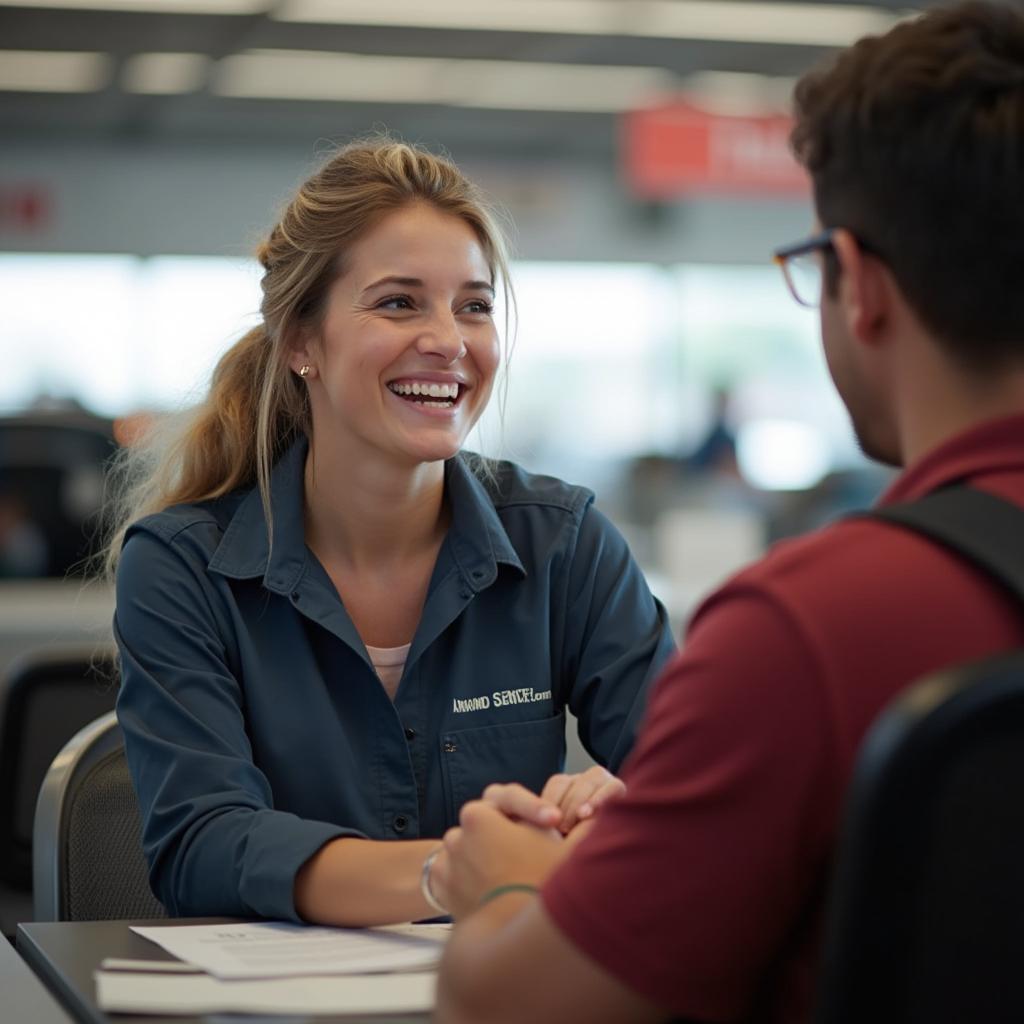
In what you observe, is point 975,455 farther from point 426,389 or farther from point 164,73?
point 164,73

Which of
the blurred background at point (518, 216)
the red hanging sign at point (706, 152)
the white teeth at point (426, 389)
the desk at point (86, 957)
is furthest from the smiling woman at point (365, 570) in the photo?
the red hanging sign at point (706, 152)

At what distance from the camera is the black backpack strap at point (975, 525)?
0.73m

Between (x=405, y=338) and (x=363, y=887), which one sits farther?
(x=405, y=338)

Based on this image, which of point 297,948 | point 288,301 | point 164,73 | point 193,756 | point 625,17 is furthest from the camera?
point 164,73

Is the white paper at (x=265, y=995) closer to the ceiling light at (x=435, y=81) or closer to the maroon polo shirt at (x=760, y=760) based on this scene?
the maroon polo shirt at (x=760, y=760)

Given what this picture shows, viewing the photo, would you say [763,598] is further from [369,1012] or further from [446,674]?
[446,674]

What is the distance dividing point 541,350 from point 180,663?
10544mm

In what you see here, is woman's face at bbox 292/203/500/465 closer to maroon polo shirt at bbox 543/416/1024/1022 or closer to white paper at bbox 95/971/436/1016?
white paper at bbox 95/971/436/1016

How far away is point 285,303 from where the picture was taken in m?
1.89

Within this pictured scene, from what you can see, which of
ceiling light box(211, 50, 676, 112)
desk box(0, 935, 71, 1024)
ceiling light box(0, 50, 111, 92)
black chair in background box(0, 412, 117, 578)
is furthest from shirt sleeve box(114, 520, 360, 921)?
ceiling light box(0, 50, 111, 92)

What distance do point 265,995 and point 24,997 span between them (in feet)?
0.70

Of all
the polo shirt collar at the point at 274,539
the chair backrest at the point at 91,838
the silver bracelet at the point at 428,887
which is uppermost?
the polo shirt collar at the point at 274,539

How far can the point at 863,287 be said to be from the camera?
2.74ft

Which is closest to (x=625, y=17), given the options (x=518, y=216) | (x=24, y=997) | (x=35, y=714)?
(x=518, y=216)
